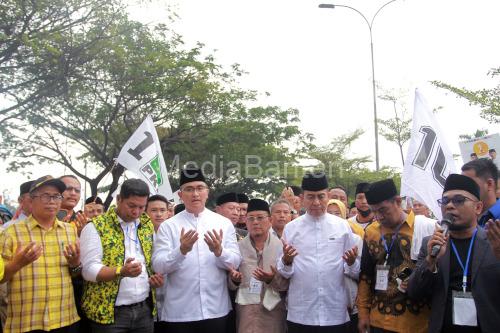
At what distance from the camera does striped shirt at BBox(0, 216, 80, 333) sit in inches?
153

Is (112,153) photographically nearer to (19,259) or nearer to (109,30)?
(109,30)

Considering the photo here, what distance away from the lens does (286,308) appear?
4.88m

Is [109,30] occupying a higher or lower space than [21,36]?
higher

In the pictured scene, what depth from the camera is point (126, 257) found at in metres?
4.40

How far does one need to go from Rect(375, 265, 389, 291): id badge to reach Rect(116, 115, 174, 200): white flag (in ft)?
14.1

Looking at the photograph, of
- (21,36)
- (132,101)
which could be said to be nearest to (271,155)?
(132,101)

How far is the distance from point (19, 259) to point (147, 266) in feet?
3.87

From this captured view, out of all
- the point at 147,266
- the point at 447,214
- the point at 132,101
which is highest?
the point at 132,101

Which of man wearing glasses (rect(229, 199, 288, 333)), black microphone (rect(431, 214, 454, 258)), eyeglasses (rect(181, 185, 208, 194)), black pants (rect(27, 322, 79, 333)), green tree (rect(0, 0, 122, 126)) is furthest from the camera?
green tree (rect(0, 0, 122, 126))

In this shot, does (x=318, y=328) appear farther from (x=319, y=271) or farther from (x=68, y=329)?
(x=68, y=329)

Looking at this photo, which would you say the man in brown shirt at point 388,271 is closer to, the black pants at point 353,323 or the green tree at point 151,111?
the black pants at point 353,323

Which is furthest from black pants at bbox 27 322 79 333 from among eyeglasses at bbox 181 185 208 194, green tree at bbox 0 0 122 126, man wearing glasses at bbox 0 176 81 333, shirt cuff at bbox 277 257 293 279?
green tree at bbox 0 0 122 126

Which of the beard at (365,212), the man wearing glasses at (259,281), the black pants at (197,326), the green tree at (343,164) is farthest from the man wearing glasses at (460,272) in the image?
the green tree at (343,164)

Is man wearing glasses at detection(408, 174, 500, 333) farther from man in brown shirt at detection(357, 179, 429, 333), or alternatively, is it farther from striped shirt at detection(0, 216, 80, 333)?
striped shirt at detection(0, 216, 80, 333)
